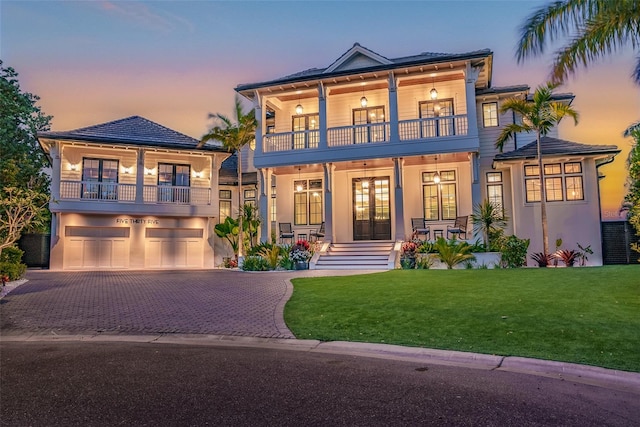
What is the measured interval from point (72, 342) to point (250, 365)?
3.87m

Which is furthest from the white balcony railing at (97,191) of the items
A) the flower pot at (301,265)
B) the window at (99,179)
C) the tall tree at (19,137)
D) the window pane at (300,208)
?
the flower pot at (301,265)

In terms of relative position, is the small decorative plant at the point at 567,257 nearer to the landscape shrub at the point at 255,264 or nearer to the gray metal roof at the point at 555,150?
the gray metal roof at the point at 555,150

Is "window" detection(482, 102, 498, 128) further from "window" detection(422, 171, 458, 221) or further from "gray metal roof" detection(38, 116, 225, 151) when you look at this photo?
"gray metal roof" detection(38, 116, 225, 151)

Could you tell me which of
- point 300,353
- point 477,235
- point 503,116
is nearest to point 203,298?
point 300,353

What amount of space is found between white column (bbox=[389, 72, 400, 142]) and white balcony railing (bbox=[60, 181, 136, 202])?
13910 millimetres

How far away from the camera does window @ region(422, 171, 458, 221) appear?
19422 mm

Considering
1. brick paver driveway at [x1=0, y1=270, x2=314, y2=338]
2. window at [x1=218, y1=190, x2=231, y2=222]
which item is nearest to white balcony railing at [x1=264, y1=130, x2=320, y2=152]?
window at [x1=218, y1=190, x2=231, y2=222]

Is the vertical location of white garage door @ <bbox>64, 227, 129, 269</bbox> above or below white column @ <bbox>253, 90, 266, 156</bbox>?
below

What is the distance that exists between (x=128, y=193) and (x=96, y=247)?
3.35 m

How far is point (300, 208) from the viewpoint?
21.6 m

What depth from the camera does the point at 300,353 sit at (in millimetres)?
6312

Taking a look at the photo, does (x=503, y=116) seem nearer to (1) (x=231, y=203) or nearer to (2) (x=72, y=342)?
(1) (x=231, y=203)

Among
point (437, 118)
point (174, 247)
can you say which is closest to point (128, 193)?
point (174, 247)

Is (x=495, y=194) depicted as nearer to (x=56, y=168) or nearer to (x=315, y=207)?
(x=315, y=207)
